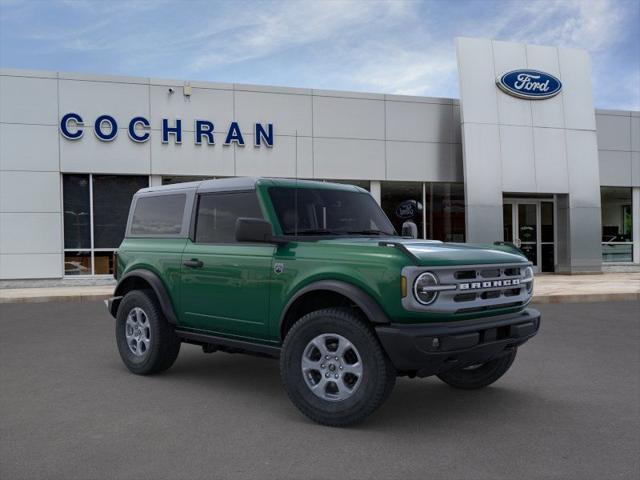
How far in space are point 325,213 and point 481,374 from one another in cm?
207

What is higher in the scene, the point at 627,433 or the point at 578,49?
the point at 578,49

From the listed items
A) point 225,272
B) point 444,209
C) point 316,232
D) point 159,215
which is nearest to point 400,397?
point 316,232

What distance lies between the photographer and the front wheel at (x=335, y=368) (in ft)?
14.6

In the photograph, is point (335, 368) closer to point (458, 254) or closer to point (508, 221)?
point (458, 254)

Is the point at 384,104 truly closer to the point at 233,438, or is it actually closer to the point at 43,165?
the point at 43,165

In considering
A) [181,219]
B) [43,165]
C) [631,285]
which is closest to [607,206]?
[631,285]

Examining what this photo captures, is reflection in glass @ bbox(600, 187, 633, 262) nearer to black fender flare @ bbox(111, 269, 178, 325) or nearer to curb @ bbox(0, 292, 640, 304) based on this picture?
curb @ bbox(0, 292, 640, 304)

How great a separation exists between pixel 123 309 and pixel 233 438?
2779 mm

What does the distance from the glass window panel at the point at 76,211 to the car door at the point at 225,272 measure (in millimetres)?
12682

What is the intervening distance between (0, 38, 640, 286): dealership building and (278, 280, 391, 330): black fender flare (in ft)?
44.3

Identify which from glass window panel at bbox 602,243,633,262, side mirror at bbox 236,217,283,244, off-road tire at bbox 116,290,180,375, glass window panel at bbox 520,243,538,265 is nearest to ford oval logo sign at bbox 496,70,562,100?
glass window panel at bbox 520,243,538,265

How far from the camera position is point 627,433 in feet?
14.8

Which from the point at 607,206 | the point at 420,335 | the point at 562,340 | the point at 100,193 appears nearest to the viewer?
the point at 420,335

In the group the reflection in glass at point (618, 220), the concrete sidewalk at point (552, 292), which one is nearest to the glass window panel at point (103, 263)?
the concrete sidewalk at point (552, 292)
